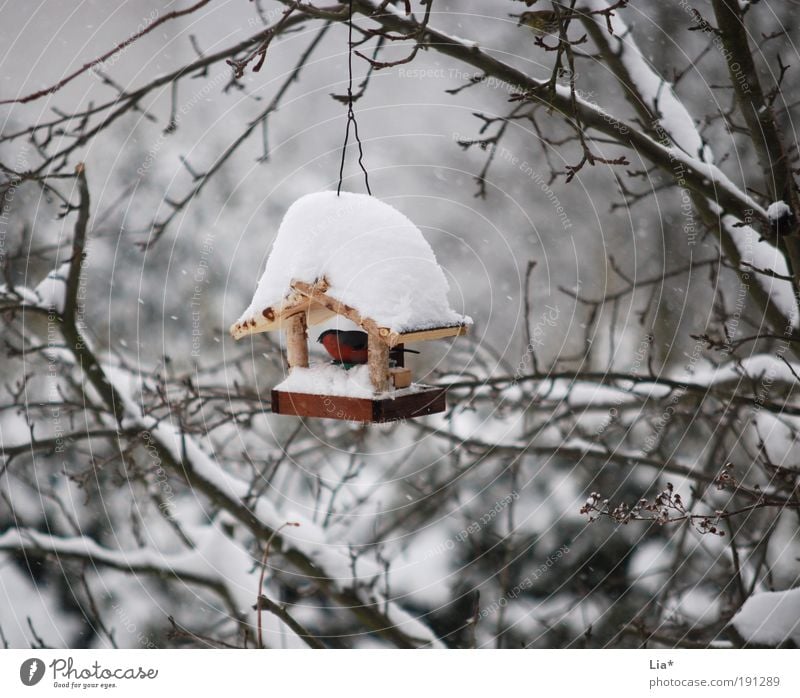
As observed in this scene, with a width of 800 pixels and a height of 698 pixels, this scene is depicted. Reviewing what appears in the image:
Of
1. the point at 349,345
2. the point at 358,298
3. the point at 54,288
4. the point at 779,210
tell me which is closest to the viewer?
the point at 358,298

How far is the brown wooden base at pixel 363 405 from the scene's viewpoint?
1455mm

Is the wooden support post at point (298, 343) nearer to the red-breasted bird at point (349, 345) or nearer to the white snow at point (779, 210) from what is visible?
the red-breasted bird at point (349, 345)

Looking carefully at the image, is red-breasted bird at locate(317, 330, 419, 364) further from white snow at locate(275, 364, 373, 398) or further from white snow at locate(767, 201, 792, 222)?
white snow at locate(767, 201, 792, 222)

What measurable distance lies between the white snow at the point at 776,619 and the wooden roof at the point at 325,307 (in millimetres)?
1256

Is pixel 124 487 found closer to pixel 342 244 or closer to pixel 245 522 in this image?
pixel 245 522

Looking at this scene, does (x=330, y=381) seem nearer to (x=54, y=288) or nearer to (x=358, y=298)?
(x=358, y=298)

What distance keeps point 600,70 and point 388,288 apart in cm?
134

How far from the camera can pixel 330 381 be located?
1536mm

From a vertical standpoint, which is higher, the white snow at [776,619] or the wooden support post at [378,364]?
the wooden support post at [378,364]

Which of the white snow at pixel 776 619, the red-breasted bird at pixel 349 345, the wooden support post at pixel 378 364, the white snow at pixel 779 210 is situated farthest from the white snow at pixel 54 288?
the white snow at pixel 776 619

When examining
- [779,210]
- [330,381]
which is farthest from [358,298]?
[779,210]

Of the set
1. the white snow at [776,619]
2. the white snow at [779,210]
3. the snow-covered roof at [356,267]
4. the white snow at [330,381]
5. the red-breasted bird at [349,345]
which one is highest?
the white snow at [779,210]

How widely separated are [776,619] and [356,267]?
5.06ft

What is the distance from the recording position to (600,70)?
239 centimetres
